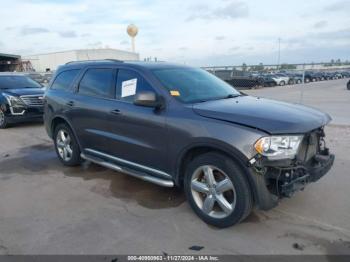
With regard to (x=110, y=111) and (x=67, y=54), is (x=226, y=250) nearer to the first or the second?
(x=110, y=111)

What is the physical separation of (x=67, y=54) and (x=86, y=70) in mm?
52506

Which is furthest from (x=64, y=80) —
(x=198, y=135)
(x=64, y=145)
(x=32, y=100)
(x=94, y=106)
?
(x=32, y=100)

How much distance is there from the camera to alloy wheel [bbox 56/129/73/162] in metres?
5.96

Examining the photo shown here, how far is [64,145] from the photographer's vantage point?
604cm

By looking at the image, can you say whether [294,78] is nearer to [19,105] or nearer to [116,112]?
[19,105]

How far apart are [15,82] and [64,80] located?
21.8 ft

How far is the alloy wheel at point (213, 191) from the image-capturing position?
3.60 metres

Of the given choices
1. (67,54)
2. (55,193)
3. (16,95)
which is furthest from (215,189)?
(67,54)

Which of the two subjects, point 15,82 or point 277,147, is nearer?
point 277,147

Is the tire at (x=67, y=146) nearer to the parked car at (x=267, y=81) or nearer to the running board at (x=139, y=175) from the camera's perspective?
the running board at (x=139, y=175)

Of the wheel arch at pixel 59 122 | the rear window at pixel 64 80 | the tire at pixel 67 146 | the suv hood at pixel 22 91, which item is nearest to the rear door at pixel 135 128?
the wheel arch at pixel 59 122

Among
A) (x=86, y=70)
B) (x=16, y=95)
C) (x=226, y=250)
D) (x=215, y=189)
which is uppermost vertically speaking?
(x=86, y=70)

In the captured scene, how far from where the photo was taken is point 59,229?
12.3ft

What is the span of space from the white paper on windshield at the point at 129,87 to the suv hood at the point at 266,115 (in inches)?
40.6
